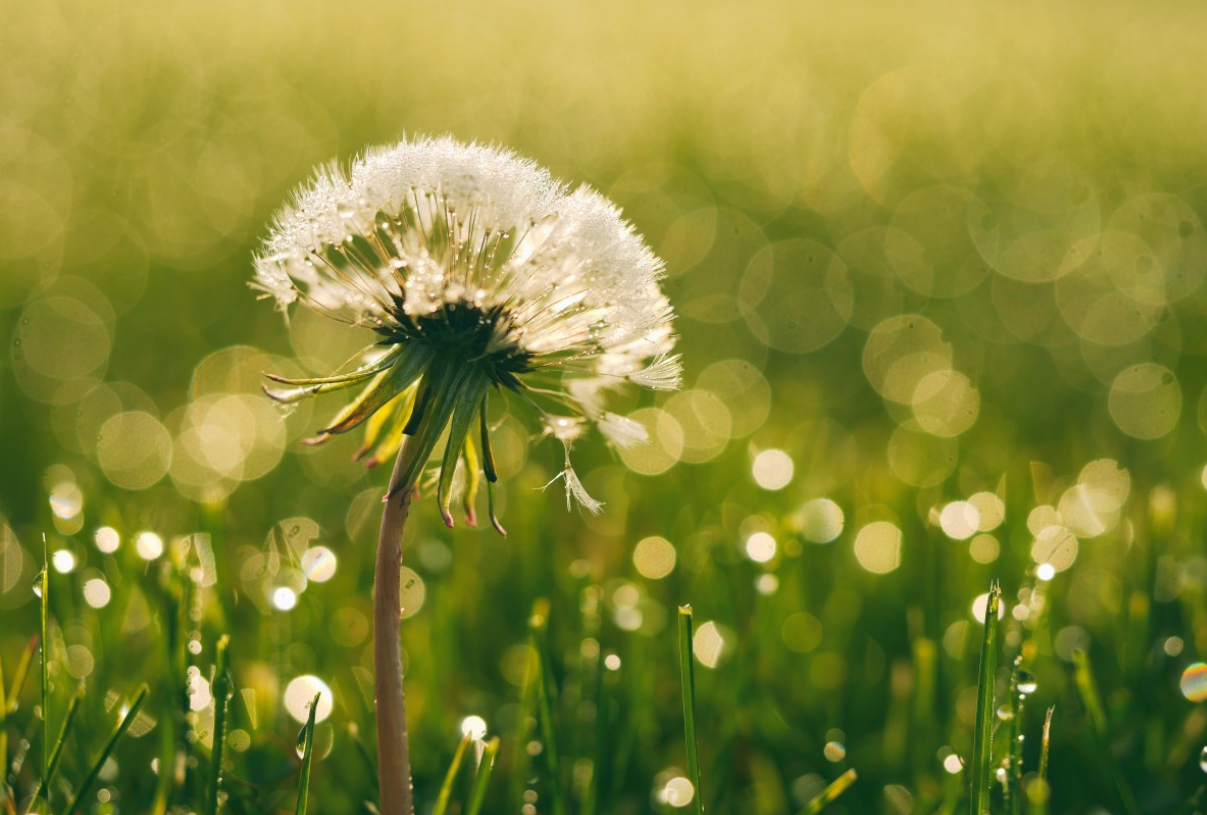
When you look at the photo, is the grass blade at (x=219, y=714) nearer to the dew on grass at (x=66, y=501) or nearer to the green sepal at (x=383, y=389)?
the green sepal at (x=383, y=389)

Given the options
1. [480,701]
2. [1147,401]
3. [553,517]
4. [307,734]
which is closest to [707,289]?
[1147,401]

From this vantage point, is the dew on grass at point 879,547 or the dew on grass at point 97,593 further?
the dew on grass at point 879,547

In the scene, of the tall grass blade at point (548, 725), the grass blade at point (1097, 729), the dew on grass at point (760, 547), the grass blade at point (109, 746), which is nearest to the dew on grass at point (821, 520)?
the dew on grass at point (760, 547)

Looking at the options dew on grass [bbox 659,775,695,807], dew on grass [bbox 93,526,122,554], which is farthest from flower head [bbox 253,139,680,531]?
dew on grass [bbox 93,526,122,554]

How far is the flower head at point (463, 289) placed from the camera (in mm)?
1476

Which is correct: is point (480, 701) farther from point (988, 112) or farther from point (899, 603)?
point (988, 112)

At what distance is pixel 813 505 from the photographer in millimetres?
2918

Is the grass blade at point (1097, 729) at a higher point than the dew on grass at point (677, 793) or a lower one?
higher

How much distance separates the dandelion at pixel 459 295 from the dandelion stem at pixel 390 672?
1 cm

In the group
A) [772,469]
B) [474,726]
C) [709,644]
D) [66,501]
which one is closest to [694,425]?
[772,469]

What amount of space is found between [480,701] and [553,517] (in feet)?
3.60

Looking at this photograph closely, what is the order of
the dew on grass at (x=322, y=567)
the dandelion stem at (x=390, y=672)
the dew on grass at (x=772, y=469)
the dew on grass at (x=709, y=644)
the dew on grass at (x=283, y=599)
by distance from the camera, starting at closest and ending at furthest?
1. the dandelion stem at (x=390, y=672)
2. the dew on grass at (x=283, y=599)
3. the dew on grass at (x=709, y=644)
4. the dew on grass at (x=322, y=567)
5. the dew on grass at (x=772, y=469)

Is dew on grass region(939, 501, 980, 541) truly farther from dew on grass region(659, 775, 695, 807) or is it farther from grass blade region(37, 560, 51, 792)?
grass blade region(37, 560, 51, 792)

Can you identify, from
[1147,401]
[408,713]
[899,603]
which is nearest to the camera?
[408,713]
